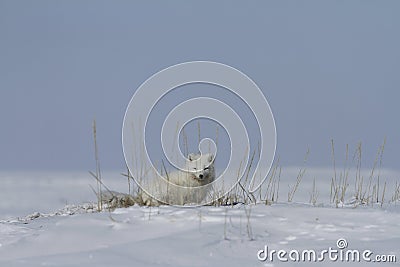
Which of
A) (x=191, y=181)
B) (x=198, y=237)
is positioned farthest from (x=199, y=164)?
(x=198, y=237)

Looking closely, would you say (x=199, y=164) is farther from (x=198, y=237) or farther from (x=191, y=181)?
(x=198, y=237)

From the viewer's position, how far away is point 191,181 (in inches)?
325

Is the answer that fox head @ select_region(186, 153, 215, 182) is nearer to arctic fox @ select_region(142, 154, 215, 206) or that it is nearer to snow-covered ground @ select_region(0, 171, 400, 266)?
arctic fox @ select_region(142, 154, 215, 206)

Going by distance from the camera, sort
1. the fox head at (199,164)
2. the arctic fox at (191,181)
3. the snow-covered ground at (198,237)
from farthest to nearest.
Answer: the fox head at (199,164) < the arctic fox at (191,181) < the snow-covered ground at (198,237)

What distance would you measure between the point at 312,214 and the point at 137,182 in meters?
2.57

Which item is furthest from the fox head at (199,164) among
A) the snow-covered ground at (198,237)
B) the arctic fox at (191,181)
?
the snow-covered ground at (198,237)

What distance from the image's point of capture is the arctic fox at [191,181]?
7906 millimetres

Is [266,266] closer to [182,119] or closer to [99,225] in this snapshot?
[99,225]

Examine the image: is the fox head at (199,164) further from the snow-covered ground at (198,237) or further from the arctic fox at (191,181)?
the snow-covered ground at (198,237)

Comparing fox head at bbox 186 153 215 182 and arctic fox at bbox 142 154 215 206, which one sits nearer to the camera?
arctic fox at bbox 142 154 215 206

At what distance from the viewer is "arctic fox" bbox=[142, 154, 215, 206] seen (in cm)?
791

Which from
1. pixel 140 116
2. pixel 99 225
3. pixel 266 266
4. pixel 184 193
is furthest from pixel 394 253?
pixel 184 193

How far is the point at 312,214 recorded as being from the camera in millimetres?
5219

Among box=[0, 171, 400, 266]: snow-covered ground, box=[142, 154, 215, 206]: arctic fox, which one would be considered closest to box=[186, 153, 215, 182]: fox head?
box=[142, 154, 215, 206]: arctic fox
